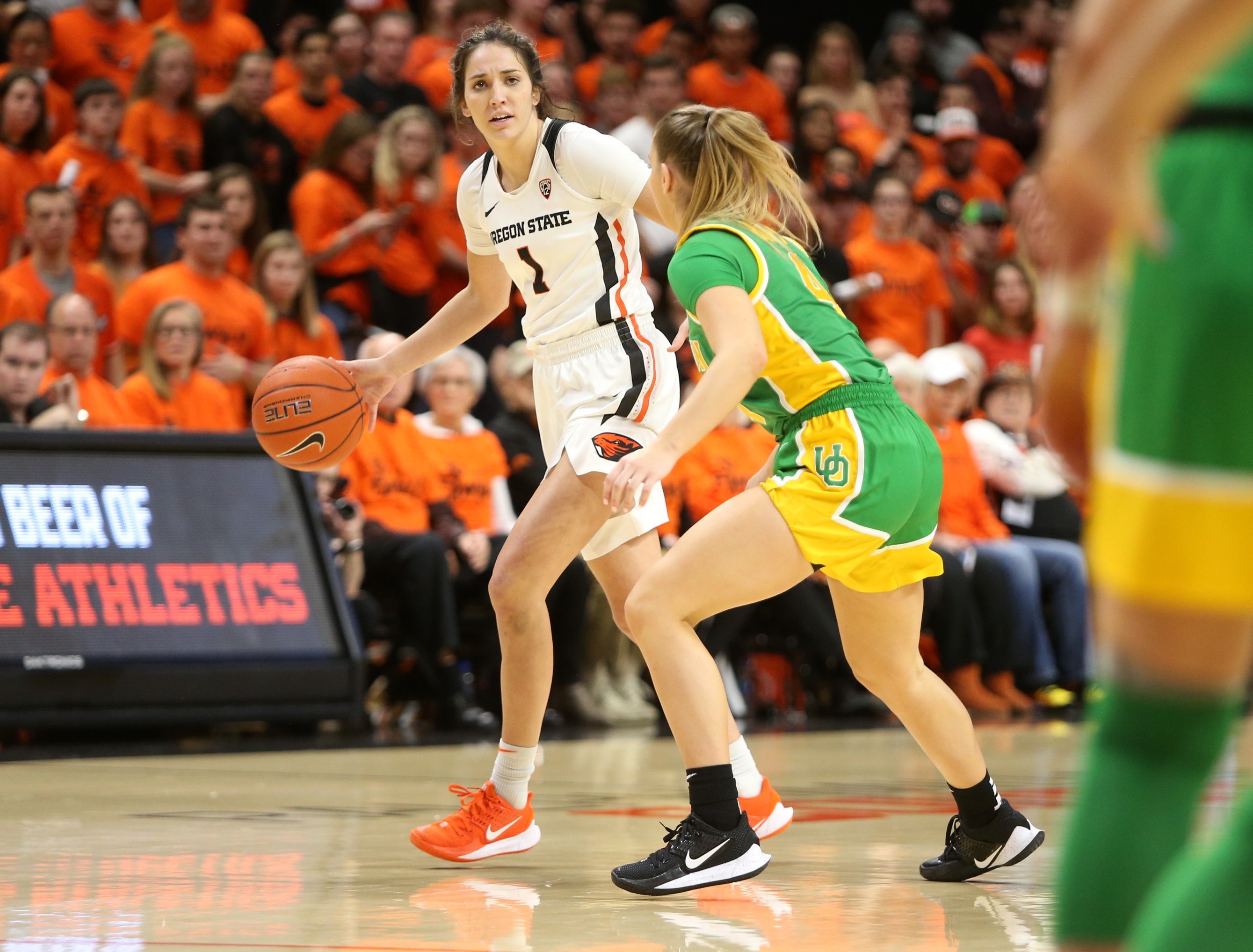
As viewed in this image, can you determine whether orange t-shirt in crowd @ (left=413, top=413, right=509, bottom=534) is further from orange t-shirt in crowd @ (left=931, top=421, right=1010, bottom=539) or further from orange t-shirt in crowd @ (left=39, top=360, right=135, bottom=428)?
orange t-shirt in crowd @ (left=931, top=421, right=1010, bottom=539)

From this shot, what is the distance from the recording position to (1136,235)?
1.59 metres

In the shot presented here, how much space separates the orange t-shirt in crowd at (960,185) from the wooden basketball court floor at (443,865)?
7043 mm

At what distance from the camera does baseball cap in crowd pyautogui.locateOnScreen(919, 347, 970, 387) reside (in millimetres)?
10008

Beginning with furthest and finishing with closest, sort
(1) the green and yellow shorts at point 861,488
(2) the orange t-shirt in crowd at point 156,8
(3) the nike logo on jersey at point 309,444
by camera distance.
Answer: (2) the orange t-shirt in crowd at point 156,8 < (3) the nike logo on jersey at point 309,444 < (1) the green and yellow shorts at point 861,488

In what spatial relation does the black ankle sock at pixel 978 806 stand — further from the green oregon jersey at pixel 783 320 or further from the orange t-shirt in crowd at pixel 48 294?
the orange t-shirt in crowd at pixel 48 294

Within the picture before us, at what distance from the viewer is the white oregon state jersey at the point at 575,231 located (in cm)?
458

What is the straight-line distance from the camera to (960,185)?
13523 millimetres

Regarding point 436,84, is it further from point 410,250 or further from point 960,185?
point 960,185

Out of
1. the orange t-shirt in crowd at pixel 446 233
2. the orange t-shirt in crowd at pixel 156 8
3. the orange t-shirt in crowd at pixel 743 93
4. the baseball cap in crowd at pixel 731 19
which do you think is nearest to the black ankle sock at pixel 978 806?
the orange t-shirt in crowd at pixel 446 233

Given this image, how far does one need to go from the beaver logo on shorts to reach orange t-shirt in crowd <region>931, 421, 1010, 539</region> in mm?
5896

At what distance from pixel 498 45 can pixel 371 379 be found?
1.00 m

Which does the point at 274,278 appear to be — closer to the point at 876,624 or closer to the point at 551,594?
the point at 551,594

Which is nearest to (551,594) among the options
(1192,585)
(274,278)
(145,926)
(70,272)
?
(274,278)

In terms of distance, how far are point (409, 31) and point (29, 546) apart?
17.6 feet
